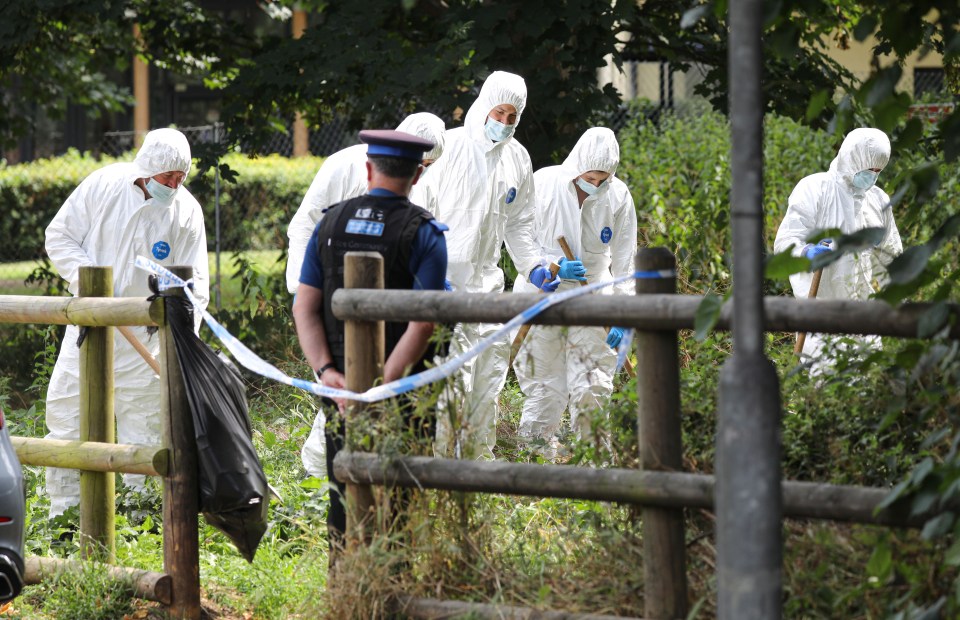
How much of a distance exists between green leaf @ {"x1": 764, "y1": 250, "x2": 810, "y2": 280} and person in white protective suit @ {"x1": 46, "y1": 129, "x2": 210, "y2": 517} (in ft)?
11.6

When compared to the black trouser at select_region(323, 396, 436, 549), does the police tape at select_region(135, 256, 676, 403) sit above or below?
above

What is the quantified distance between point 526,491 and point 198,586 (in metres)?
1.53

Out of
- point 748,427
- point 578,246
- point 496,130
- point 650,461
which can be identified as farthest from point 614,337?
point 748,427

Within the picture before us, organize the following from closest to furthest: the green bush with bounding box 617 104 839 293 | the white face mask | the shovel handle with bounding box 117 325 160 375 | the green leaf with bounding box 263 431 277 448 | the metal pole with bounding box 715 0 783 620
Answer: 1. the metal pole with bounding box 715 0 783 620
2. the shovel handle with bounding box 117 325 160 375
3. the green leaf with bounding box 263 431 277 448
4. the white face mask
5. the green bush with bounding box 617 104 839 293

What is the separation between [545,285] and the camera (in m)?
7.04

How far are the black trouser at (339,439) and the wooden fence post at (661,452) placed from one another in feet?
2.41

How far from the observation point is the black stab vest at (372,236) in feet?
14.3

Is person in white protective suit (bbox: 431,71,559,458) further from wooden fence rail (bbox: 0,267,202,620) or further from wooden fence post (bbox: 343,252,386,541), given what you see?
wooden fence post (bbox: 343,252,386,541)

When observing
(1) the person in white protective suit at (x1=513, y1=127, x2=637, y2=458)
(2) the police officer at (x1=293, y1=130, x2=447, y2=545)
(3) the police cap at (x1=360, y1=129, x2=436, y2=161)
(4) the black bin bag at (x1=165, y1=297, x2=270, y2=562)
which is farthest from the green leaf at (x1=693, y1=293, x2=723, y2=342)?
(1) the person in white protective suit at (x1=513, y1=127, x2=637, y2=458)

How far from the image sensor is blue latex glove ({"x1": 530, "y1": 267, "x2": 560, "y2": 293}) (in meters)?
7.02

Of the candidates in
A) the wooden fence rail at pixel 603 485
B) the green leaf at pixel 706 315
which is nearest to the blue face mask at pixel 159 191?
the wooden fence rail at pixel 603 485

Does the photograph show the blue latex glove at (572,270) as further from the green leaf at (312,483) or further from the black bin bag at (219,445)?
the black bin bag at (219,445)

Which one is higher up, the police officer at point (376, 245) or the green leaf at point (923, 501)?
the police officer at point (376, 245)

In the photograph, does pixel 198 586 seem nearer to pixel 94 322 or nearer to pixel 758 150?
pixel 94 322
